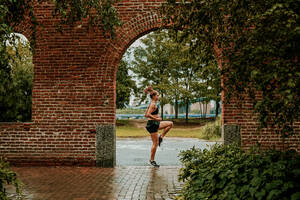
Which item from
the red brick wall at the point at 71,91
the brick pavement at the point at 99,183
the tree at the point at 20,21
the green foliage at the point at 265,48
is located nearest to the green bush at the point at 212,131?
the red brick wall at the point at 71,91

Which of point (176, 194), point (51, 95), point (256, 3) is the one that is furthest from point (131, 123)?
point (256, 3)

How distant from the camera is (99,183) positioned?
5492 mm

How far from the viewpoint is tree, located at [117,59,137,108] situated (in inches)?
1197

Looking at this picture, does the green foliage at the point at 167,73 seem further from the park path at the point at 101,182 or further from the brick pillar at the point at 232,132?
the park path at the point at 101,182

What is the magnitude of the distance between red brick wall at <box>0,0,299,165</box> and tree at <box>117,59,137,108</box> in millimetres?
22398

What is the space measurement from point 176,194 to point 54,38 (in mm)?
5274

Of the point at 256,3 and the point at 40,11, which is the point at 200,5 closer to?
the point at 256,3

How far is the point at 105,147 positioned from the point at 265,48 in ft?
17.8

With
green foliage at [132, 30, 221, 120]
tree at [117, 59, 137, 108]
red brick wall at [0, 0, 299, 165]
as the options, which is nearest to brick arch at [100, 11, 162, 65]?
red brick wall at [0, 0, 299, 165]

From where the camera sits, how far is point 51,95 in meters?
7.44

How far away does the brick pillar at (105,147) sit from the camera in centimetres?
725

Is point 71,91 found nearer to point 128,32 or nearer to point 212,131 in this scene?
point 128,32

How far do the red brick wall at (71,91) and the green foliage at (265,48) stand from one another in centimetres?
410

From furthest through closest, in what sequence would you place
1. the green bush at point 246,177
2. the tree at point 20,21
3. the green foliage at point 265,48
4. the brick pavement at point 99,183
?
1. the brick pavement at point 99,183
2. the tree at point 20,21
3. the green bush at point 246,177
4. the green foliage at point 265,48
